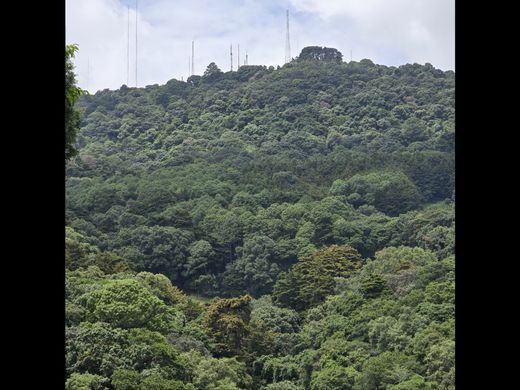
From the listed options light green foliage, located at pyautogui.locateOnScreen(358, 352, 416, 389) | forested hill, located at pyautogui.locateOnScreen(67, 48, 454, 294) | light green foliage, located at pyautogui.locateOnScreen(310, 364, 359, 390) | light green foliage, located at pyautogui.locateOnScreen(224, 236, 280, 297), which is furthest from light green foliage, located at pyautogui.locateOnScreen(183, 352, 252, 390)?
forested hill, located at pyautogui.locateOnScreen(67, 48, 454, 294)

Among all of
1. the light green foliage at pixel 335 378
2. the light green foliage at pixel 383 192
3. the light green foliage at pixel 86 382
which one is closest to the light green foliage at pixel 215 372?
the light green foliage at pixel 335 378

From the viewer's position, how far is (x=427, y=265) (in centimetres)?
2472

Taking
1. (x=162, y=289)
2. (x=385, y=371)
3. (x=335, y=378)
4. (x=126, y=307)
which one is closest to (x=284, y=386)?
(x=335, y=378)

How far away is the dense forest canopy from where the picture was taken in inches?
784

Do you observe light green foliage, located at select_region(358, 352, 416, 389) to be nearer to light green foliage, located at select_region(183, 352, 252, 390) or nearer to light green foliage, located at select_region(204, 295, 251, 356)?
light green foliage, located at select_region(183, 352, 252, 390)

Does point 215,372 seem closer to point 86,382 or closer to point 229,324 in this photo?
point 229,324

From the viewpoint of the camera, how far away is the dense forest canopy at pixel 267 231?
19.9 meters

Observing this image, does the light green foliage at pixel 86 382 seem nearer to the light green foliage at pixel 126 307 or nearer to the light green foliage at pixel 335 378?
the light green foliage at pixel 126 307

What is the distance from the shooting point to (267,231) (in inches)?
1288

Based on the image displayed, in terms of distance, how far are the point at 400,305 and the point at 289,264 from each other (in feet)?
28.6

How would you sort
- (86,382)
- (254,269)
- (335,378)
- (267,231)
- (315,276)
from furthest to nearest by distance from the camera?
(267,231)
(254,269)
(315,276)
(335,378)
(86,382)


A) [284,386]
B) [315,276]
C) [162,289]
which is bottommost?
[284,386]
